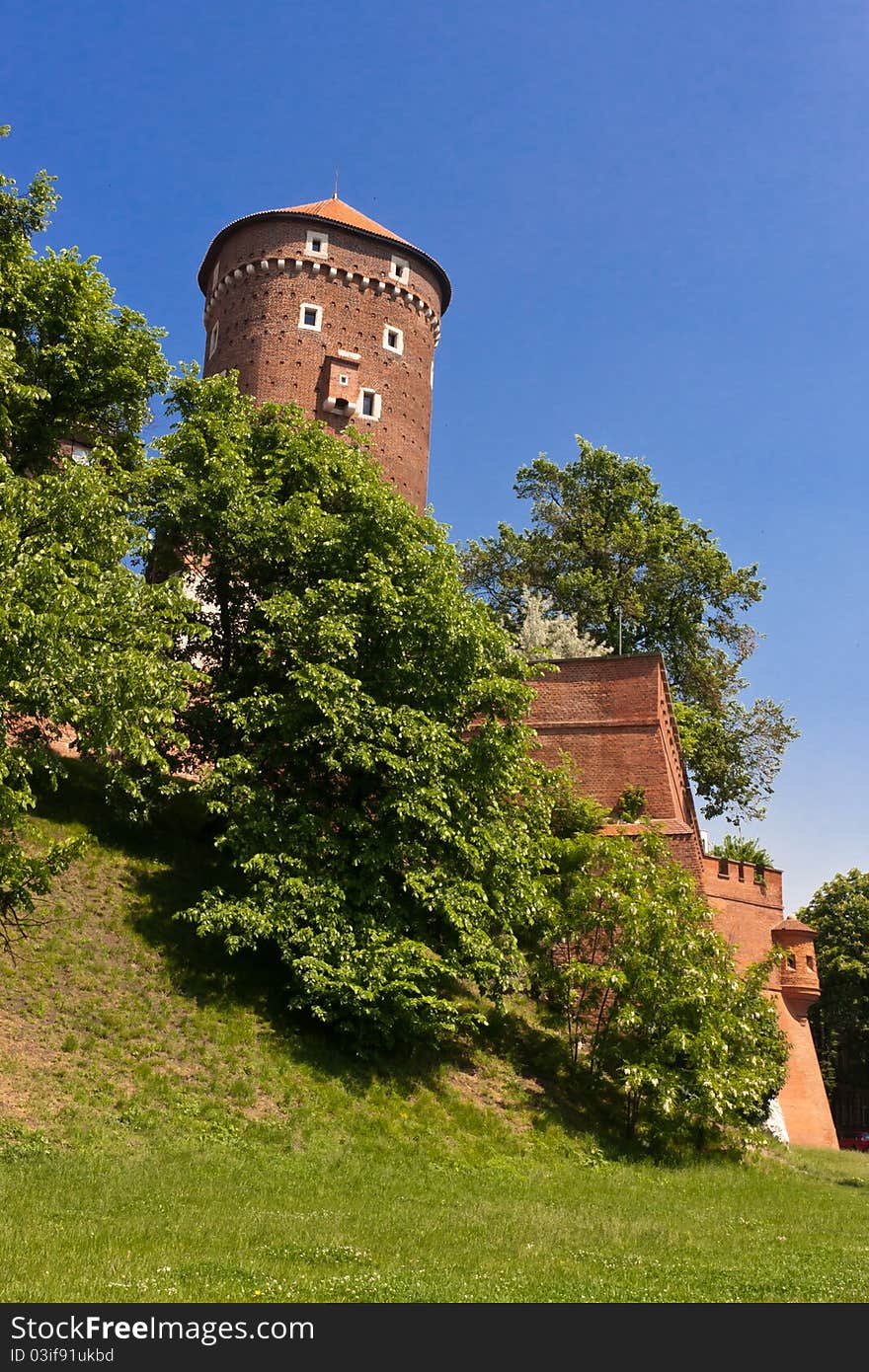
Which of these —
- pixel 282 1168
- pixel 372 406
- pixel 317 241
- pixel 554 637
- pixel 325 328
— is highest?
pixel 317 241

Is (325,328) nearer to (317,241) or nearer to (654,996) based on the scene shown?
(317,241)

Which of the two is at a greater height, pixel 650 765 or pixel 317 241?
pixel 317 241

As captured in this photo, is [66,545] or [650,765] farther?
[650,765]

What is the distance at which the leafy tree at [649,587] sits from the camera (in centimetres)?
3981

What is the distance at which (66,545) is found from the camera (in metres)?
17.4

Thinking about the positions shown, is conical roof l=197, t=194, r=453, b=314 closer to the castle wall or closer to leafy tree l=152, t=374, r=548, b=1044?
the castle wall

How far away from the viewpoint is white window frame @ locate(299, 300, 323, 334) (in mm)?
40500

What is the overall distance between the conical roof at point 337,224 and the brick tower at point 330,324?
0.18ft

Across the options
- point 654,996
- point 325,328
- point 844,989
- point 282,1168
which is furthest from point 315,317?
point 844,989

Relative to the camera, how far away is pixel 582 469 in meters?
43.0

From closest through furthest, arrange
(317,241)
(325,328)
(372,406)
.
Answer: (325,328), (372,406), (317,241)

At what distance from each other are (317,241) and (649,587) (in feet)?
55.6

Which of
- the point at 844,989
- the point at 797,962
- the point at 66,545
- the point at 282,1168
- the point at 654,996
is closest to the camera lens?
the point at 282,1168

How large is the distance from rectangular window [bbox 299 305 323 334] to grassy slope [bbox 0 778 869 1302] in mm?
22773
